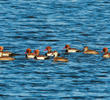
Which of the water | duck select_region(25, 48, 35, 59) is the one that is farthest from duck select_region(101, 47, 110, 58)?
duck select_region(25, 48, 35, 59)

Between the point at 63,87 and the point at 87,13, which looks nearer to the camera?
the point at 63,87

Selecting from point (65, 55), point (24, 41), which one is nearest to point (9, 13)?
point (24, 41)

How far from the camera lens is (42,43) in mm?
47125

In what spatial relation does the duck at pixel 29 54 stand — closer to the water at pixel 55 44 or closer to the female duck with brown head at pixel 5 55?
the water at pixel 55 44

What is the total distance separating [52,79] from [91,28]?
18.9m

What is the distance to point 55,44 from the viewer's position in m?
46.5

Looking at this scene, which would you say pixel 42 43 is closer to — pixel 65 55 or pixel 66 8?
pixel 65 55

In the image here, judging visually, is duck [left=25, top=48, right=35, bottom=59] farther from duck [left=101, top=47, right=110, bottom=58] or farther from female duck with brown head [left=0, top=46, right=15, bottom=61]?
duck [left=101, top=47, right=110, bottom=58]

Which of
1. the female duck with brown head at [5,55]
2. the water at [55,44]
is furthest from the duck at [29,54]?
the female duck with brown head at [5,55]

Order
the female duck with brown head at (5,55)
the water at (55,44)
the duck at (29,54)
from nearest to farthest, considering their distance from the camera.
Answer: the water at (55,44) < the female duck with brown head at (5,55) < the duck at (29,54)

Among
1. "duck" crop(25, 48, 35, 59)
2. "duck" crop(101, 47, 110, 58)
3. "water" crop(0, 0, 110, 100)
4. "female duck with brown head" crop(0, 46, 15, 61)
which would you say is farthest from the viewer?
"duck" crop(101, 47, 110, 58)

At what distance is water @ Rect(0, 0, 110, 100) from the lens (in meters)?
34.2

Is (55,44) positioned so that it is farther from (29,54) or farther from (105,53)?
(105,53)

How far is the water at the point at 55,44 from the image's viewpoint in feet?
112
